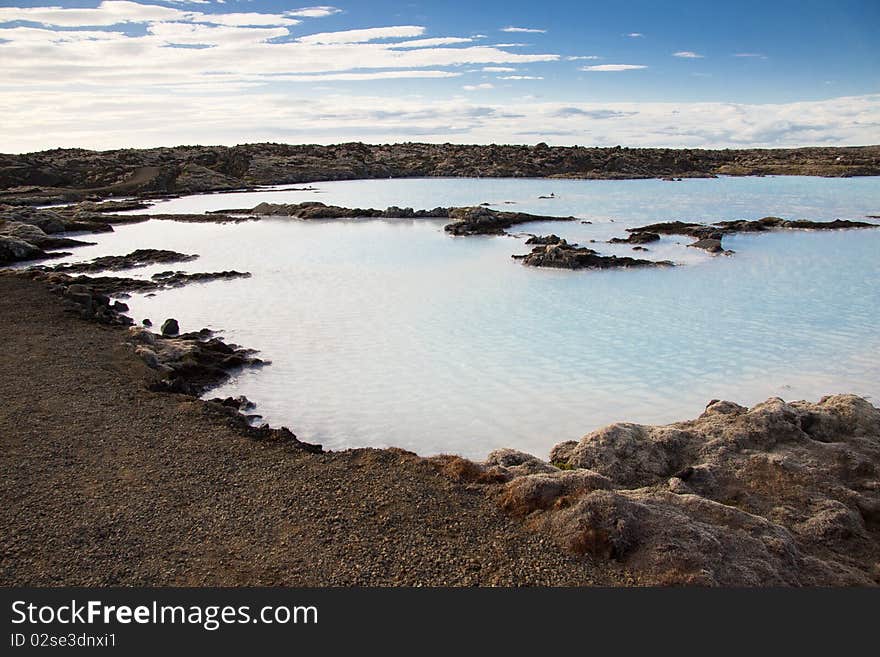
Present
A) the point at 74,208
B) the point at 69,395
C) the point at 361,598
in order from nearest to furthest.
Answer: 1. the point at 361,598
2. the point at 69,395
3. the point at 74,208

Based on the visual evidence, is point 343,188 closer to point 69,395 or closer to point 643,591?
point 69,395

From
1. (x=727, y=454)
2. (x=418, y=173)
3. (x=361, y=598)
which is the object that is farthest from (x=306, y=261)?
(x=418, y=173)

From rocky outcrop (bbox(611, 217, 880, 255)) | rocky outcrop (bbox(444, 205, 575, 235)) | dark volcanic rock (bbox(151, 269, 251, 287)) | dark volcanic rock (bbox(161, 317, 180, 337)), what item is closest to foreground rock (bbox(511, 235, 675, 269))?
rocky outcrop (bbox(611, 217, 880, 255))

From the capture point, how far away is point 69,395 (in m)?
9.59

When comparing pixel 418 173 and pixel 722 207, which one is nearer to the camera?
pixel 722 207

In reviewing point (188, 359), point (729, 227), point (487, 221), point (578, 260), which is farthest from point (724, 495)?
point (729, 227)

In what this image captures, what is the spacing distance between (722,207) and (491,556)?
3805 centimetres

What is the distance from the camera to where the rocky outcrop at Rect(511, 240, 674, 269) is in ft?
72.4

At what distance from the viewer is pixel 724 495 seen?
720cm

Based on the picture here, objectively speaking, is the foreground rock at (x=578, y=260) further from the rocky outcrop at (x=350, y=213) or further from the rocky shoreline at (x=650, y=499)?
the rocky outcrop at (x=350, y=213)

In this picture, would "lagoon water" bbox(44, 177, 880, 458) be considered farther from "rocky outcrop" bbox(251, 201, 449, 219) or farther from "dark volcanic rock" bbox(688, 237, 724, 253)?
"rocky outcrop" bbox(251, 201, 449, 219)

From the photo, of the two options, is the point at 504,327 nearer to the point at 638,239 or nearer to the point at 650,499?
the point at 650,499

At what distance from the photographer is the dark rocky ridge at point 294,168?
5012cm

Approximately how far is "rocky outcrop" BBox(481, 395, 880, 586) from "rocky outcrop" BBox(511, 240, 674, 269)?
1340 cm
